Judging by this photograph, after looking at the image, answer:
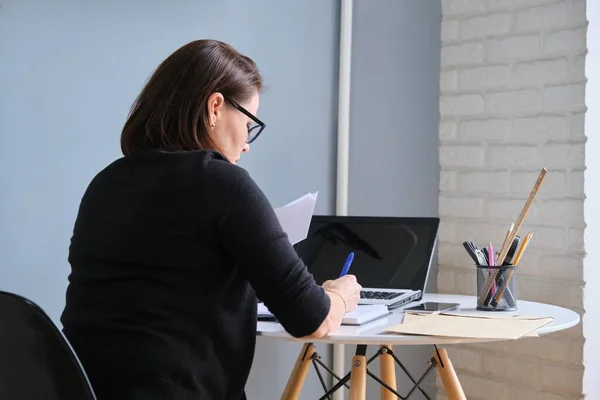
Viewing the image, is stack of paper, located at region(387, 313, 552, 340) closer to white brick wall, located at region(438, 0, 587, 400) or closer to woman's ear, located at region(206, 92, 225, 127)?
woman's ear, located at region(206, 92, 225, 127)

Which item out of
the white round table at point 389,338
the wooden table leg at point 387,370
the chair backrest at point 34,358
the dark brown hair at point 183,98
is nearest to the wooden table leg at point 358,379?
the white round table at point 389,338

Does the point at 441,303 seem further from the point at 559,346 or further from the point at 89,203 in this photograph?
the point at 89,203

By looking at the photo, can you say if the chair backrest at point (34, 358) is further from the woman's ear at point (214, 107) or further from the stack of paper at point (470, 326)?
the stack of paper at point (470, 326)

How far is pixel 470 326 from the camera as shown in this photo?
4.35 ft

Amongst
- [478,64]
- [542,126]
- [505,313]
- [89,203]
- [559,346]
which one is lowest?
[559,346]

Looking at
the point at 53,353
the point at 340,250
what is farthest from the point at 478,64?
the point at 53,353

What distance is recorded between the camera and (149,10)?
1.78m

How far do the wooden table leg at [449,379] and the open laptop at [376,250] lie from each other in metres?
0.17

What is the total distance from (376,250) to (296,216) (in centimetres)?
42

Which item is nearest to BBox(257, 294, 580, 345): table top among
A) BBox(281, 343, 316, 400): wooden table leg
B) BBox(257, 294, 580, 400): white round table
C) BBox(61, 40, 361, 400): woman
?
BBox(257, 294, 580, 400): white round table

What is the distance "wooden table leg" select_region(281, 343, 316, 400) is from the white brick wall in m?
0.69

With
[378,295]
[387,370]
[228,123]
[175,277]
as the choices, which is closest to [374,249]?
[378,295]

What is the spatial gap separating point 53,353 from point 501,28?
1.65m

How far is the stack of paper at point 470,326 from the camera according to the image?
1.25m
